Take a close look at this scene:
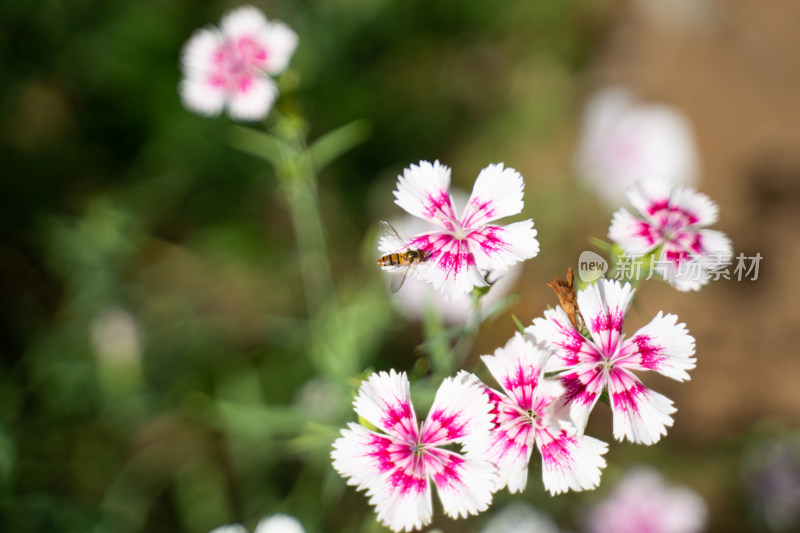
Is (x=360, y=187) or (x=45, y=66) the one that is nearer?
(x=45, y=66)

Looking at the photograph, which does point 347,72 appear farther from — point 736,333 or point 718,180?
point 736,333

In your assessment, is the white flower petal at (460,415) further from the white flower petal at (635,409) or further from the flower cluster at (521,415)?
the white flower petal at (635,409)

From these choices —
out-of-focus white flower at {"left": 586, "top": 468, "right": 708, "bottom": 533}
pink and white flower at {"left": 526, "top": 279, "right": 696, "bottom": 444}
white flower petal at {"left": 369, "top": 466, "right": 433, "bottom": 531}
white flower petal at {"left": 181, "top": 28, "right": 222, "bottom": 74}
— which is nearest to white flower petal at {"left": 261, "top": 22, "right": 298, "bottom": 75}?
white flower petal at {"left": 181, "top": 28, "right": 222, "bottom": 74}

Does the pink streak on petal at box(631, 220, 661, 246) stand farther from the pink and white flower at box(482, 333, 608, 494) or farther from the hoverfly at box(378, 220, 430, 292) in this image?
the hoverfly at box(378, 220, 430, 292)

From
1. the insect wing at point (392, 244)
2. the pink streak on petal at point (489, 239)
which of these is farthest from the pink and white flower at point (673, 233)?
the insect wing at point (392, 244)

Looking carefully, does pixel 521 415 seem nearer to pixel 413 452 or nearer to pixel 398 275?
pixel 413 452

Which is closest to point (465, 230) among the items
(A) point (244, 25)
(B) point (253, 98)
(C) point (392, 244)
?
(C) point (392, 244)

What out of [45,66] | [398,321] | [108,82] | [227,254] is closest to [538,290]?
[398,321]
